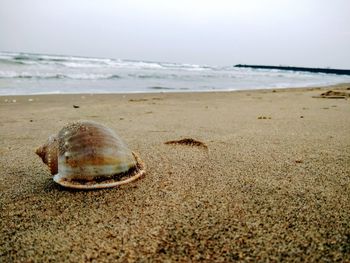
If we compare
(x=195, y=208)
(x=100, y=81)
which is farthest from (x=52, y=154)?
(x=100, y=81)

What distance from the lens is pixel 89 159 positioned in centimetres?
154

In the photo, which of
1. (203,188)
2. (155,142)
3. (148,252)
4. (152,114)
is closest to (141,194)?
(203,188)

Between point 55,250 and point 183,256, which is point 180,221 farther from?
point 55,250

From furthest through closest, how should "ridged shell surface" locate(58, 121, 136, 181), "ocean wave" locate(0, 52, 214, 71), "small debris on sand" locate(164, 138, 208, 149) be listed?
"ocean wave" locate(0, 52, 214, 71) → "small debris on sand" locate(164, 138, 208, 149) → "ridged shell surface" locate(58, 121, 136, 181)

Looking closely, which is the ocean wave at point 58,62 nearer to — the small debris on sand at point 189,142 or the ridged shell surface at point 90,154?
the small debris on sand at point 189,142

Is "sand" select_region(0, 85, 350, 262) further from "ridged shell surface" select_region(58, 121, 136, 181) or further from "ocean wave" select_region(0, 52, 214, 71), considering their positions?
"ocean wave" select_region(0, 52, 214, 71)

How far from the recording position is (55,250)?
1.09 metres

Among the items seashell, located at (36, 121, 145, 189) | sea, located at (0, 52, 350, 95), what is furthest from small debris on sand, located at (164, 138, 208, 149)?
sea, located at (0, 52, 350, 95)

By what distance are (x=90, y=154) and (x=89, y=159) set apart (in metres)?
0.03

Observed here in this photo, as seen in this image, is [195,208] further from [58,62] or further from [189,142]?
[58,62]

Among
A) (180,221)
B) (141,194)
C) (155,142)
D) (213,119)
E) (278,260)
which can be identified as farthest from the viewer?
(213,119)

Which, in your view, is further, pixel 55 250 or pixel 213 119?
pixel 213 119

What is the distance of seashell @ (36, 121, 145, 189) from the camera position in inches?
60.9

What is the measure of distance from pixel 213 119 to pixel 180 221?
287cm
